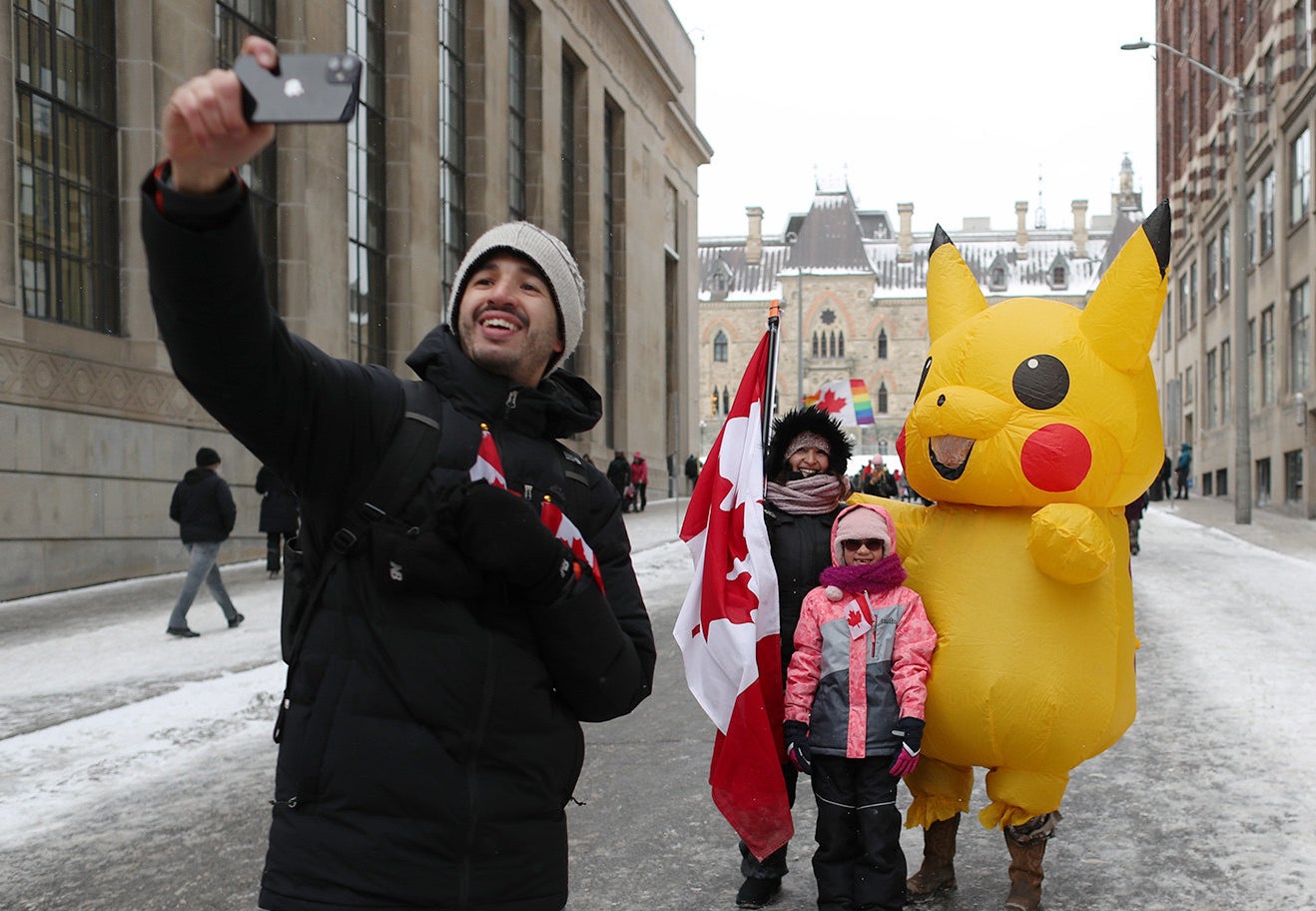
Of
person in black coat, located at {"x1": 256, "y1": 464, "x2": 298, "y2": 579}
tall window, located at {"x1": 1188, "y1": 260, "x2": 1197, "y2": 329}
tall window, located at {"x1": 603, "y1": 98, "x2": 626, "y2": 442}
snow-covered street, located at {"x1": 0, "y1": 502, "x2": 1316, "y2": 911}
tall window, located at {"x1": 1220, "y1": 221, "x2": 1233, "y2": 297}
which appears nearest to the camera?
snow-covered street, located at {"x1": 0, "y1": 502, "x2": 1316, "y2": 911}

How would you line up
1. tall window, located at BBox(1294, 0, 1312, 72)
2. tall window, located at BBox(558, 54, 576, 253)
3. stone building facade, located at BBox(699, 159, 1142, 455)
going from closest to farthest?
tall window, located at BBox(1294, 0, 1312, 72) < tall window, located at BBox(558, 54, 576, 253) < stone building facade, located at BBox(699, 159, 1142, 455)

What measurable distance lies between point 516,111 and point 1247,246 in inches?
723

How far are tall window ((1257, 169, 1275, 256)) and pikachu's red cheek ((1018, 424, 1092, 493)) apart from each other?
107ft

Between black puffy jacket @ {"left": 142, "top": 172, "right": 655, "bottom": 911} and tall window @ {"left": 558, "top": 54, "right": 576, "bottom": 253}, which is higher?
tall window @ {"left": 558, "top": 54, "right": 576, "bottom": 253}

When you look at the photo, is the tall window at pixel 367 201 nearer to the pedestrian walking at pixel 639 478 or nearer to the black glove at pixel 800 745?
the pedestrian walking at pixel 639 478

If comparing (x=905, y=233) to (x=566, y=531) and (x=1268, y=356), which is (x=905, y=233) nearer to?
(x=1268, y=356)

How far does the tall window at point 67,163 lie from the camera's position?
15.1 metres

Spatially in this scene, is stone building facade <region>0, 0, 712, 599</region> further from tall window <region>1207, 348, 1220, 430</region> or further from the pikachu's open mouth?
tall window <region>1207, 348, 1220, 430</region>

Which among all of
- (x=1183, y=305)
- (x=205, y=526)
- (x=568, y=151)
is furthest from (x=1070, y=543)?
(x=1183, y=305)

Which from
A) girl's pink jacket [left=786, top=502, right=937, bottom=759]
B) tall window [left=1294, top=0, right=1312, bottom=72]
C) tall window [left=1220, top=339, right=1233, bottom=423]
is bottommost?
girl's pink jacket [left=786, top=502, right=937, bottom=759]

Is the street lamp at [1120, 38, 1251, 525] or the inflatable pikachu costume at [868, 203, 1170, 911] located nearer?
the inflatable pikachu costume at [868, 203, 1170, 911]

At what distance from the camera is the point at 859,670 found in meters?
4.47

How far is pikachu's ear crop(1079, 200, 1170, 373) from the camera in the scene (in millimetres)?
4723

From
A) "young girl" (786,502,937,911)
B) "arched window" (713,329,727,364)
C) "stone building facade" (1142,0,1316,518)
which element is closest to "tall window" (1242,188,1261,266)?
"stone building facade" (1142,0,1316,518)
